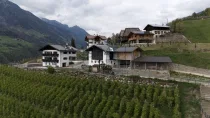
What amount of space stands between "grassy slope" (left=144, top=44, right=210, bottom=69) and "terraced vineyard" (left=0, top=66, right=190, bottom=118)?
16858mm

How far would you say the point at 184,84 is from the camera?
40.0 meters

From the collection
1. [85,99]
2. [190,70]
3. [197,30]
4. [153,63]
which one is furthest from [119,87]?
[197,30]

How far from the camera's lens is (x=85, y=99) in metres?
35.8

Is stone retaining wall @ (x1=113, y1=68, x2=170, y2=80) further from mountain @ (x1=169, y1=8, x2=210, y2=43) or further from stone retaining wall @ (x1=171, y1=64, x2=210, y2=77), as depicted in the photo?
mountain @ (x1=169, y1=8, x2=210, y2=43)

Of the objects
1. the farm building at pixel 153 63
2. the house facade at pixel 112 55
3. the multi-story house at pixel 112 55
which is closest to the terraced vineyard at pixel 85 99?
the farm building at pixel 153 63

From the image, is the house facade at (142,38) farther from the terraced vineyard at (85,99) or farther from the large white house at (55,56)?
the terraced vineyard at (85,99)

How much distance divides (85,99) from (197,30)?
190 ft

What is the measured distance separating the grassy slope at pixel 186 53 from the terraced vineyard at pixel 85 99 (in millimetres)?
16858

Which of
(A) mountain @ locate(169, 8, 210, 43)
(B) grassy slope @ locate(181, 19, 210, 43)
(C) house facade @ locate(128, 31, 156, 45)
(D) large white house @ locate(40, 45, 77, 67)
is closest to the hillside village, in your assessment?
(D) large white house @ locate(40, 45, 77, 67)

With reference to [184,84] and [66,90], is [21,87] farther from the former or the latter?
[184,84]

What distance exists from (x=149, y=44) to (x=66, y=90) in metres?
36.4

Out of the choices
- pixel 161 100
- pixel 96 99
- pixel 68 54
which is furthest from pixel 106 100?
pixel 68 54

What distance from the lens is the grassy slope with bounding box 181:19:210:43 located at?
7191 centimetres

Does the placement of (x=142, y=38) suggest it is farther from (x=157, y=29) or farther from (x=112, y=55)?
(x=112, y=55)
